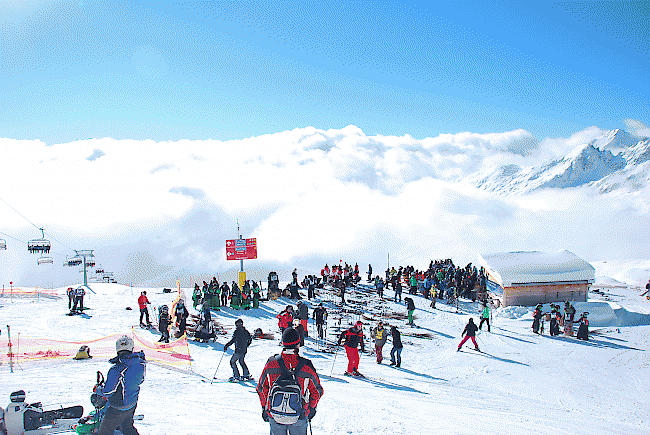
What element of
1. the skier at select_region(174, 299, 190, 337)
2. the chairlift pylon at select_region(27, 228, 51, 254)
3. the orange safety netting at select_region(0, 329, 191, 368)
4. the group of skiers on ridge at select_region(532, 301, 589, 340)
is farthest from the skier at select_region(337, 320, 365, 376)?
the chairlift pylon at select_region(27, 228, 51, 254)

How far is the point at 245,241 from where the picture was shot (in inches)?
1101

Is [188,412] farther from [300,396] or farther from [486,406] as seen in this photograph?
[486,406]

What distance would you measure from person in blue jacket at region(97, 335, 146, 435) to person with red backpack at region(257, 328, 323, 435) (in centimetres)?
160

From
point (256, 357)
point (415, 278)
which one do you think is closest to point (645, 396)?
point (256, 357)

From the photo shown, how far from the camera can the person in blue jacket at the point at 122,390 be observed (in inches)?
185

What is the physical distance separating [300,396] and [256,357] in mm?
9411

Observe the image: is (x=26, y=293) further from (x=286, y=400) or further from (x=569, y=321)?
(x=569, y=321)

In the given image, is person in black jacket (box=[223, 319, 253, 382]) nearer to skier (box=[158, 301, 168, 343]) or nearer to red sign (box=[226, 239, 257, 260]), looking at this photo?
skier (box=[158, 301, 168, 343])

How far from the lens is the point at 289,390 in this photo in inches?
160

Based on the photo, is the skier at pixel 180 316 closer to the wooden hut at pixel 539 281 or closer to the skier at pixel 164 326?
the skier at pixel 164 326

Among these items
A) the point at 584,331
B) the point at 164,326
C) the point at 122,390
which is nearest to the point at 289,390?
the point at 122,390

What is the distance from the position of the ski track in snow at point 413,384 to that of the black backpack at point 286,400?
243 cm

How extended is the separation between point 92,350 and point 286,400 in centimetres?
1083

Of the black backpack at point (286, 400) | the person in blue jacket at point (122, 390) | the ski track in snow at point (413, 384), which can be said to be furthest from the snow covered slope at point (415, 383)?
the black backpack at point (286, 400)
